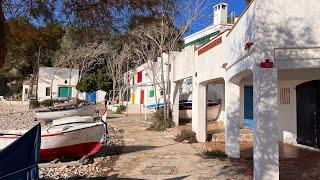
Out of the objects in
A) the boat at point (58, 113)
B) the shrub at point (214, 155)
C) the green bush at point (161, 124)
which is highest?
the boat at point (58, 113)

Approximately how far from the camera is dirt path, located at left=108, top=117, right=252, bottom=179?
11.4 meters

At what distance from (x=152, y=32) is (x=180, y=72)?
5769mm

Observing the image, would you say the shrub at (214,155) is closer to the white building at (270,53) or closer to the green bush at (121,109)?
the white building at (270,53)

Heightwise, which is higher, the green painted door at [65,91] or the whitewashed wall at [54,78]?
the whitewashed wall at [54,78]

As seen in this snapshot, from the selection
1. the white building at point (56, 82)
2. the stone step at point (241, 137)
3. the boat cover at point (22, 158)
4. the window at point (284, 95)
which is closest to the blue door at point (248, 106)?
the stone step at point (241, 137)

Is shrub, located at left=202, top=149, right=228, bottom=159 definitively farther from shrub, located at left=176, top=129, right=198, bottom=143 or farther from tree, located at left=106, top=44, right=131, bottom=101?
tree, located at left=106, top=44, right=131, bottom=101

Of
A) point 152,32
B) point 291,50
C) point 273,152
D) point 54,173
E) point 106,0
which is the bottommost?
point 54,173

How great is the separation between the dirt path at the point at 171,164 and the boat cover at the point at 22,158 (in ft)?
12.3

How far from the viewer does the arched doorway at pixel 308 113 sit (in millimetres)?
15281

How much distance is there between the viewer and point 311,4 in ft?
31.1

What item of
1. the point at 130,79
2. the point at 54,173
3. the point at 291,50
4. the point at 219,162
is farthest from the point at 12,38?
the point at 130,79

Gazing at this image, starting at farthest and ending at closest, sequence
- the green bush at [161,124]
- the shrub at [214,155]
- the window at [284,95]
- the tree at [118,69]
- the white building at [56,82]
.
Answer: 1. the white building at [56,82]
2. the tree at [118,69]
3. the green bush at [161,124]
4. the window at [284,95]
5. the shrub at [214,155]

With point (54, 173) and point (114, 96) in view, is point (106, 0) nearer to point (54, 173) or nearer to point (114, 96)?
point (54, 173)

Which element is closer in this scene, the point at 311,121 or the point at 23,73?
the point at 311,121
